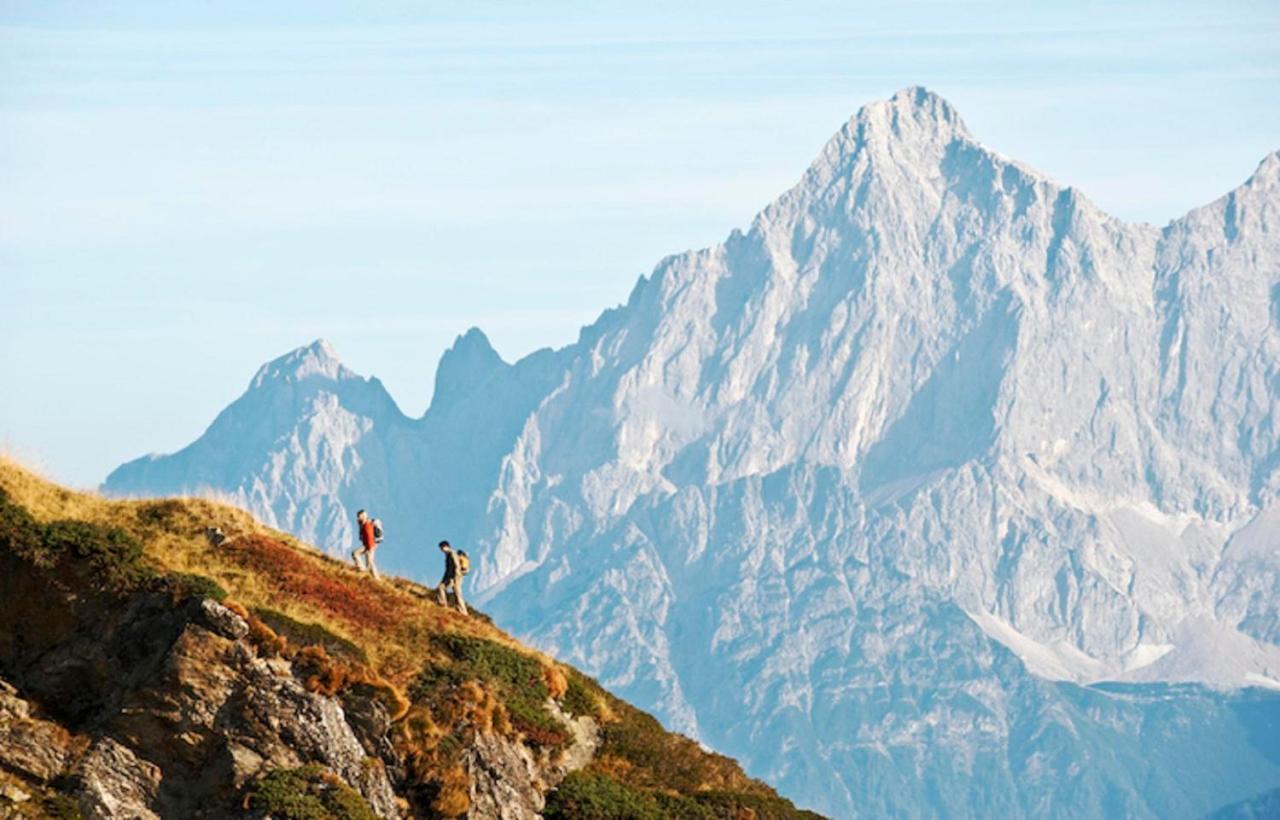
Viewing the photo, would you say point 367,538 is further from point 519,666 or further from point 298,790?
point 298,790

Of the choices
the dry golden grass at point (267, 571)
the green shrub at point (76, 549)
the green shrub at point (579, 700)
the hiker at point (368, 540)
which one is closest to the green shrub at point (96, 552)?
the green shrub at point (76, 549)

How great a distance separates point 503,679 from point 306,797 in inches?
490

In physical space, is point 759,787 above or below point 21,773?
above

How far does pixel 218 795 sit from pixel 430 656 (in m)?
12.3

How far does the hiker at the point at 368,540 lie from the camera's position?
7431 cm

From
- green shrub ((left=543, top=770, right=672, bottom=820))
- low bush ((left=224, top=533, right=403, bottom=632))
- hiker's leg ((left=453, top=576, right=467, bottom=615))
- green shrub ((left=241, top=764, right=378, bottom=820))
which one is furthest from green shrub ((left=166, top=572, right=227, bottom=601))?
hiker's leg ((left=453, top=576, right=467, bottom=615))

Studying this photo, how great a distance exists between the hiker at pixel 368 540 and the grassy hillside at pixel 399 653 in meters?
1.05

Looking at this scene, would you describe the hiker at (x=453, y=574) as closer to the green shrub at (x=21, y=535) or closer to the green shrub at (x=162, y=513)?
the green shrub at (x=162, y=513)

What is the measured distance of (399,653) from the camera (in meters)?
66.7

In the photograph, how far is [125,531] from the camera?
6562 cm

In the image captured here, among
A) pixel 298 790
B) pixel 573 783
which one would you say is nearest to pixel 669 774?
pixel 573 783

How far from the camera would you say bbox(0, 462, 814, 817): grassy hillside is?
200 feet

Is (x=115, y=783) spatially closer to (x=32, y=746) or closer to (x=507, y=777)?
(x=32, y=746)

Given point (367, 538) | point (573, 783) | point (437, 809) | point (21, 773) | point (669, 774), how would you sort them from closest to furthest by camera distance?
point (21, 773), point (437, 809), point (573, 783), point (669, 774), point (367, 538)
